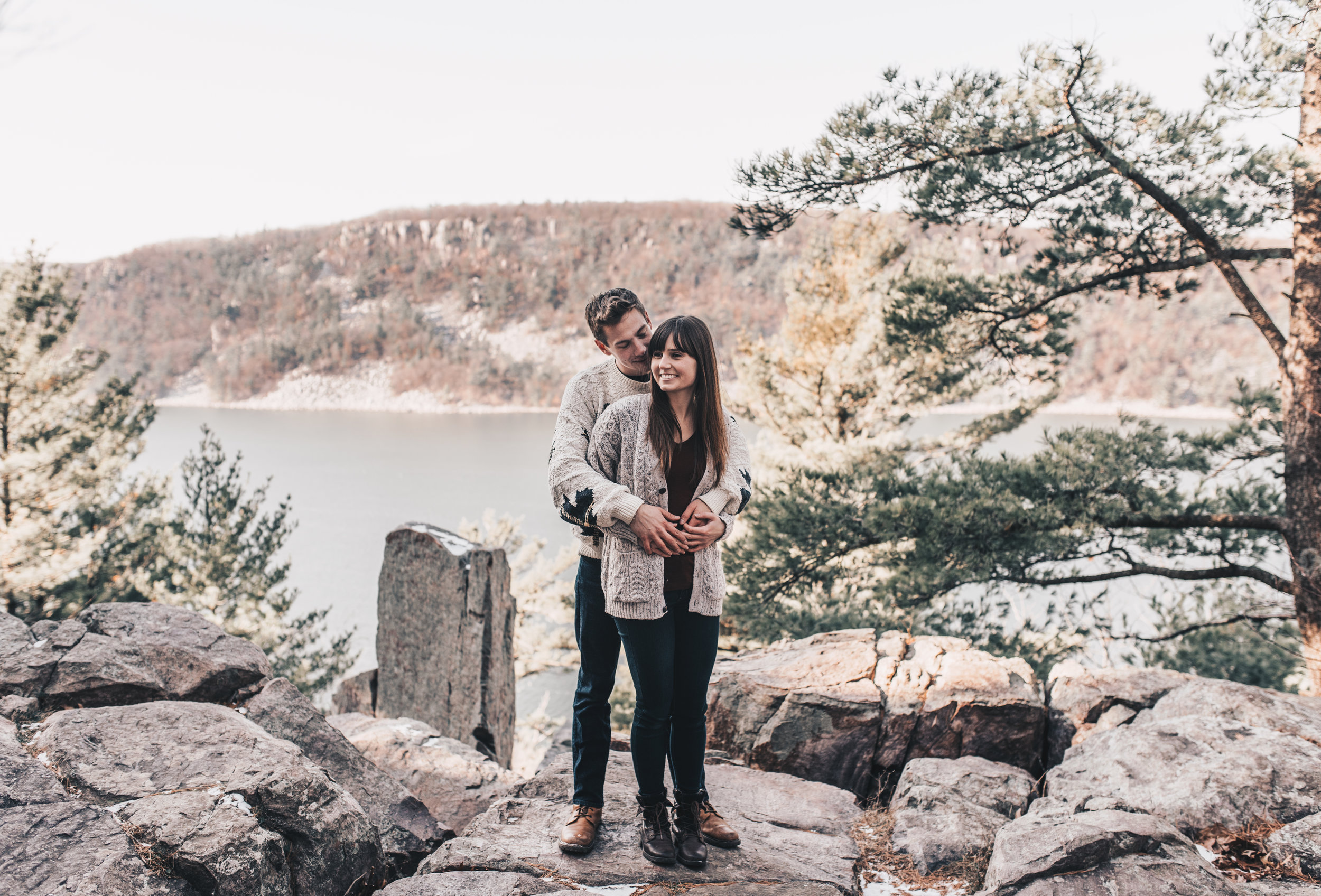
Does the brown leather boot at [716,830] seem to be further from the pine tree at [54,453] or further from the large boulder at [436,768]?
the pine tree at [54,453]

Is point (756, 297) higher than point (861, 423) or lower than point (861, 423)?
higher

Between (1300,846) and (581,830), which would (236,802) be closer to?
(581,830)

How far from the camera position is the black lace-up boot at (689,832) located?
2.35m

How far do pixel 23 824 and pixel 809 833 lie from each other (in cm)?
258

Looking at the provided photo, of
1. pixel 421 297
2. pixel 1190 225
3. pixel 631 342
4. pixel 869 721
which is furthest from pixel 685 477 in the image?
pixel 421 297

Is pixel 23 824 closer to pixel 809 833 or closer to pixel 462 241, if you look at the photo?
pixel 809 833

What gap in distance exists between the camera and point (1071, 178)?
5711mm

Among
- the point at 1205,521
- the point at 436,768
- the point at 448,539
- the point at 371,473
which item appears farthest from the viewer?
the point at 371,473

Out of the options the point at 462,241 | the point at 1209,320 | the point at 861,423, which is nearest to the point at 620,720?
the point at 861,423

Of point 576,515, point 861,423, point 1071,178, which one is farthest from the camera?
point 861,423

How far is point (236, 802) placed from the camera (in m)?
2.26

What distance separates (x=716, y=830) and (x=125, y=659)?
2.59 meters

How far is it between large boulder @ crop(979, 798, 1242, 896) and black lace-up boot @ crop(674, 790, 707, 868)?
35.8 inches

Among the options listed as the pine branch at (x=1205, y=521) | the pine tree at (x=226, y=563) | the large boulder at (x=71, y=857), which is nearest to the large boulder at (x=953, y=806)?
the large boulder at (x=71, y=857)
